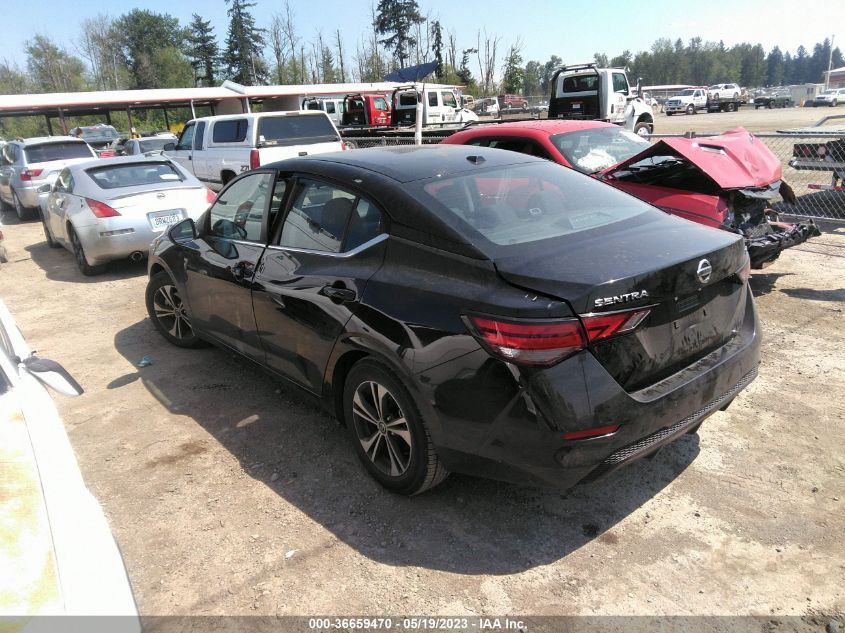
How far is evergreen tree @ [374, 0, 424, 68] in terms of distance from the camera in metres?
72.0

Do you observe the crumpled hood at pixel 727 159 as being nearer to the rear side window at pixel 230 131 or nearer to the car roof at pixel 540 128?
the car roof at pixel 540 128

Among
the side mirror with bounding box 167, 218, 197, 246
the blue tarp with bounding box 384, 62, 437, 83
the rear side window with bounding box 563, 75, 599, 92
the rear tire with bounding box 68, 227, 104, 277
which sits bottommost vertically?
the rear tire with bounding box 68, 227, 104, 277

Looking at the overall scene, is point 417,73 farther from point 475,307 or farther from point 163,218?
point 475,307

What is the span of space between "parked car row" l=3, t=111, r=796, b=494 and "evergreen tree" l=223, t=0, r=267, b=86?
77737mm

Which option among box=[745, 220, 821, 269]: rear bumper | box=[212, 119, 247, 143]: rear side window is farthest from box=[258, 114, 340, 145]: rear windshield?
box=[745, 220, 821, 269]: rear bumper

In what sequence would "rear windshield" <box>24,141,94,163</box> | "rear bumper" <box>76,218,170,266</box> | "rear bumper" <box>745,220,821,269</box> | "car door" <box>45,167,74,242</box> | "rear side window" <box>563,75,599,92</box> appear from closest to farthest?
"rear bumper" <box>745,220,821,269</box>, "rear bumper" <box>76,218,170,266</box>, "car door" <box>45,167,74,242</box>, "rear windshield" <box>24,141,94,163</box>, "rear side window" <box>563,75,599,92</box>

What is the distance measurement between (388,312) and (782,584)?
205 centimetres

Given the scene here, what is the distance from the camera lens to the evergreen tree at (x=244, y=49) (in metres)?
73.8

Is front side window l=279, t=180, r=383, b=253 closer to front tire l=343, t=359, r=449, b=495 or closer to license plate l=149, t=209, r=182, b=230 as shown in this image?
front tire l=343, t=359, r=449, b=495

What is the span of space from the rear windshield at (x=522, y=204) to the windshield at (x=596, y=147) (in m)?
3.23

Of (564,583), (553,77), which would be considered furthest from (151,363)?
(553,77)

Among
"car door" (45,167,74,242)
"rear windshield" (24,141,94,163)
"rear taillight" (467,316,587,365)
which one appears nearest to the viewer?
"rear taillight" (467,316,587,365)

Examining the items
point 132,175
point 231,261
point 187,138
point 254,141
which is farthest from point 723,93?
point 231,261

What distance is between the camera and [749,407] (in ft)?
13.1
